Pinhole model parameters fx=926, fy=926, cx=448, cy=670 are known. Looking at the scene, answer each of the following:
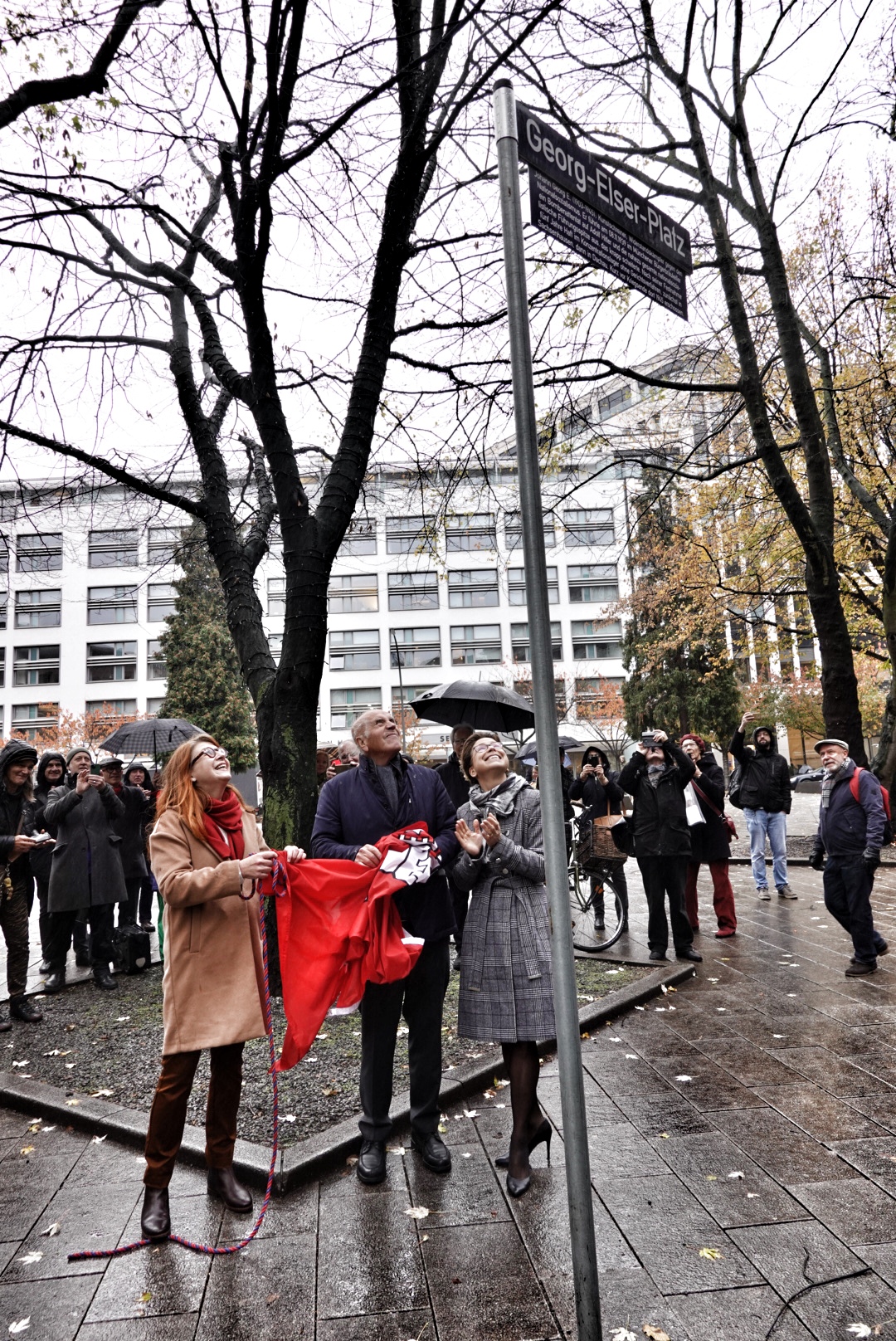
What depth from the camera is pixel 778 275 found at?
37.2 ft

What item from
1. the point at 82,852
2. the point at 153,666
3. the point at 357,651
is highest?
the point at 357,651

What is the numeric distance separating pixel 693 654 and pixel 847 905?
37.0 meters

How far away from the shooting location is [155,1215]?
3752 millimetres

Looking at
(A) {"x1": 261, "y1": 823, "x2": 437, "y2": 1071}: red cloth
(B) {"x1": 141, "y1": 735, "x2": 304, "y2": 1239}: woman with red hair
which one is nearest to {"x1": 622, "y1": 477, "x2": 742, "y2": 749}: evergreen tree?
(A) {"x1": 261, "y1": 823, "x2": 437, "y2": 1071}: red cloth

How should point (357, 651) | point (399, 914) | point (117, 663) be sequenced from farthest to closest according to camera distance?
point (357, 651) → point (117, 663) → point (399, 914)

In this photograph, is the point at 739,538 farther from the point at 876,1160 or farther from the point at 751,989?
the point at 876,1160

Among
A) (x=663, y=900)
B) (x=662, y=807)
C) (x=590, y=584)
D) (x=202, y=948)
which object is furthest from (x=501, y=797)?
(x=590, y=584)

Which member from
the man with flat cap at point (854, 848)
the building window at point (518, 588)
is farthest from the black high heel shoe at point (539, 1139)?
the building window at point (518, 588)

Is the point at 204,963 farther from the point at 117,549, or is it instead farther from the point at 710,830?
the point at 117,549

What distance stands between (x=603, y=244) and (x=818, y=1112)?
14.2 ft

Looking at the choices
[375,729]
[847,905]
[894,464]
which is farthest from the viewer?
[894,464]

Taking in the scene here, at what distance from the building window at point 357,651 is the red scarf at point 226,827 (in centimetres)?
6568

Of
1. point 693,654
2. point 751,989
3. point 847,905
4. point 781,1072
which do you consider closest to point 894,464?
point 847,905

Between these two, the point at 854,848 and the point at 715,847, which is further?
the point at 715,847
